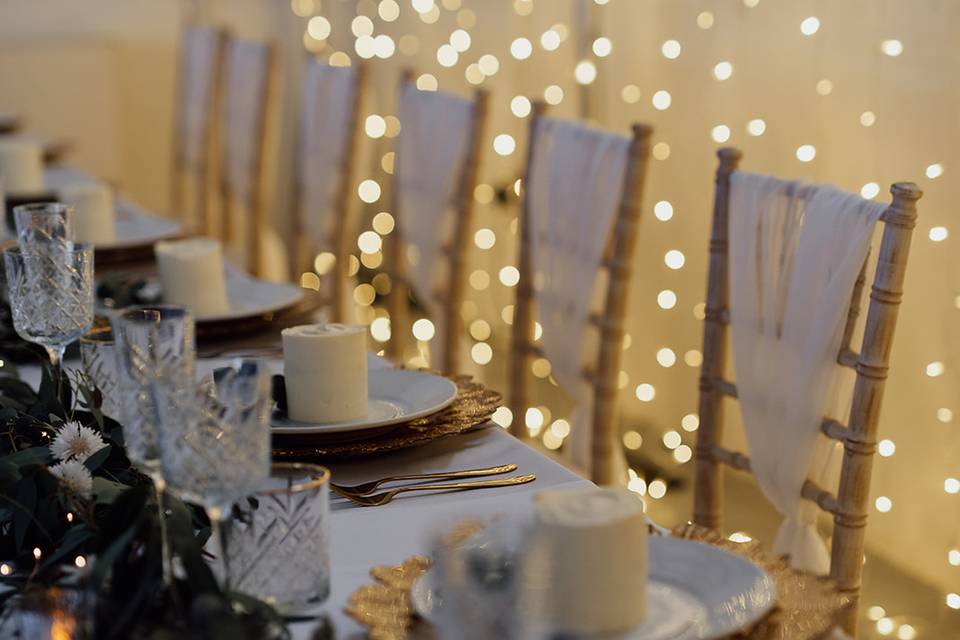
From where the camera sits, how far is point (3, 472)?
0.99 metres

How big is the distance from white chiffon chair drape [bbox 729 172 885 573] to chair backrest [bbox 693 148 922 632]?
22 mm

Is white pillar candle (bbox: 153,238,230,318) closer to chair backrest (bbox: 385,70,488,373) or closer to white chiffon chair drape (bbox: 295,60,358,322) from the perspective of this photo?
chair backrest (bbox: 385,70,488,373)

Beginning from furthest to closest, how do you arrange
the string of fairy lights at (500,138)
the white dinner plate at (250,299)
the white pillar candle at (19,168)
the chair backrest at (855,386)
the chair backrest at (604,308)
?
the white pillar candle at (19,168) → the string of fairy lights at (500,138) → the chair backrest at (604,308) → the white dinner plate at (250,299) → the chair backrest at (855,386)

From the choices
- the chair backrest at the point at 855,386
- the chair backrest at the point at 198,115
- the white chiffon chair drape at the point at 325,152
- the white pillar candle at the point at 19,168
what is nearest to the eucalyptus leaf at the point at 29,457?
the chair backrest at the point at 855,386

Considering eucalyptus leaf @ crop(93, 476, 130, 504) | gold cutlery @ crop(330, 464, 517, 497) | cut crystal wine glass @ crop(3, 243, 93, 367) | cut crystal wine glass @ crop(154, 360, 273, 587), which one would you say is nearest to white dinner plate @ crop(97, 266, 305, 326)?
cut crystal wine glass @ crop(3, 243, 93, 367)

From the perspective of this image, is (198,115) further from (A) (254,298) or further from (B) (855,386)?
(B) (855,386)

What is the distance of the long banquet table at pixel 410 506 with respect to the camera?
97 centimetres

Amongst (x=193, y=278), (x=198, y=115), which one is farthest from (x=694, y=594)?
(x=198, y=115)

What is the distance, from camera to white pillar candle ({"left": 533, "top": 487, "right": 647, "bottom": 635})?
2.65 feet

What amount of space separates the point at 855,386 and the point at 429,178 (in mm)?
1306

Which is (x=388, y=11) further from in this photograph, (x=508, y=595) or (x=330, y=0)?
(x=508, y=595)

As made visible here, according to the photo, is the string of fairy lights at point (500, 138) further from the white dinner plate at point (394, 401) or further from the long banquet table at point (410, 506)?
the long banquet table at point (410, 506)

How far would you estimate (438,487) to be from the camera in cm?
115

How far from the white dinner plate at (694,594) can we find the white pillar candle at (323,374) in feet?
1.28
